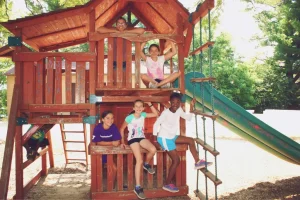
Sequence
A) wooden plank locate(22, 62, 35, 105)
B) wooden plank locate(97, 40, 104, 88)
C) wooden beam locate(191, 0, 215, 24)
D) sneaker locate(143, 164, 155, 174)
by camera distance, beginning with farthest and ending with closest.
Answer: wooden plank locate(97, 40, 104, 88)
wooden plank locate(22, 62, 35, 105)
sneaker locate(143, 164, 155, 174)
wooden beam locate(191, 0, 215, 24)

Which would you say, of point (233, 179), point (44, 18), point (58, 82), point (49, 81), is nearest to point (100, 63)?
point (58, 82)

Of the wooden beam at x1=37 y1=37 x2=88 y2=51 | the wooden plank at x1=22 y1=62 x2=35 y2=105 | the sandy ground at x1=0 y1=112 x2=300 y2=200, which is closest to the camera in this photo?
the wooden plank at x1=22 y1=62 x2=35 y2=105

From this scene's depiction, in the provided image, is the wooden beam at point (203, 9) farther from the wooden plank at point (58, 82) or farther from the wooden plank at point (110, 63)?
the wooden plank at point (58, 82)

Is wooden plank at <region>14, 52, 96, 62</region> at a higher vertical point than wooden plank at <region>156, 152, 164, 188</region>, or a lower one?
higher

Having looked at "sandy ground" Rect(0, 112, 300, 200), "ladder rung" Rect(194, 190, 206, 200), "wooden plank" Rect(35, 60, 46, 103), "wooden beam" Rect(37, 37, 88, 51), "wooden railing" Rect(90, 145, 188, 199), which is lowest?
"sandy ground" Rect(0, 112, 300, 200)

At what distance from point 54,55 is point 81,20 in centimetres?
137

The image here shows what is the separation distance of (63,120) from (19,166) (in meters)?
1.21

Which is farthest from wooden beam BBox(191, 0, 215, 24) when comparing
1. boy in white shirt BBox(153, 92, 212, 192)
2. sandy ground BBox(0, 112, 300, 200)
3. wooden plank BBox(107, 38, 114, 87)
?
sandy ground BBox(0, 112, 300, 200)

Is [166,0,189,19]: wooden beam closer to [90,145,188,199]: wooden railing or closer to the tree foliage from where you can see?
[90,145,188,199]: wooden railing

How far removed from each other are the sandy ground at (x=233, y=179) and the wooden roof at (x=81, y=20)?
11.2 ft

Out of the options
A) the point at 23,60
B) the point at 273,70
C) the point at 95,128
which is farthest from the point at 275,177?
the point at 273,70

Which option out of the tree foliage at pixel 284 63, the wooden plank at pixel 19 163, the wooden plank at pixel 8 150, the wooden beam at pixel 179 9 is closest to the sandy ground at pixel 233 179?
the wooden plank at pixel 19 163

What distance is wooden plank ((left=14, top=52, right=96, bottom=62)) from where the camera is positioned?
5.45 m

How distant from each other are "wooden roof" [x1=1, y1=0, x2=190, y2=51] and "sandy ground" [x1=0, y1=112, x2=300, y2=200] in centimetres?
343
